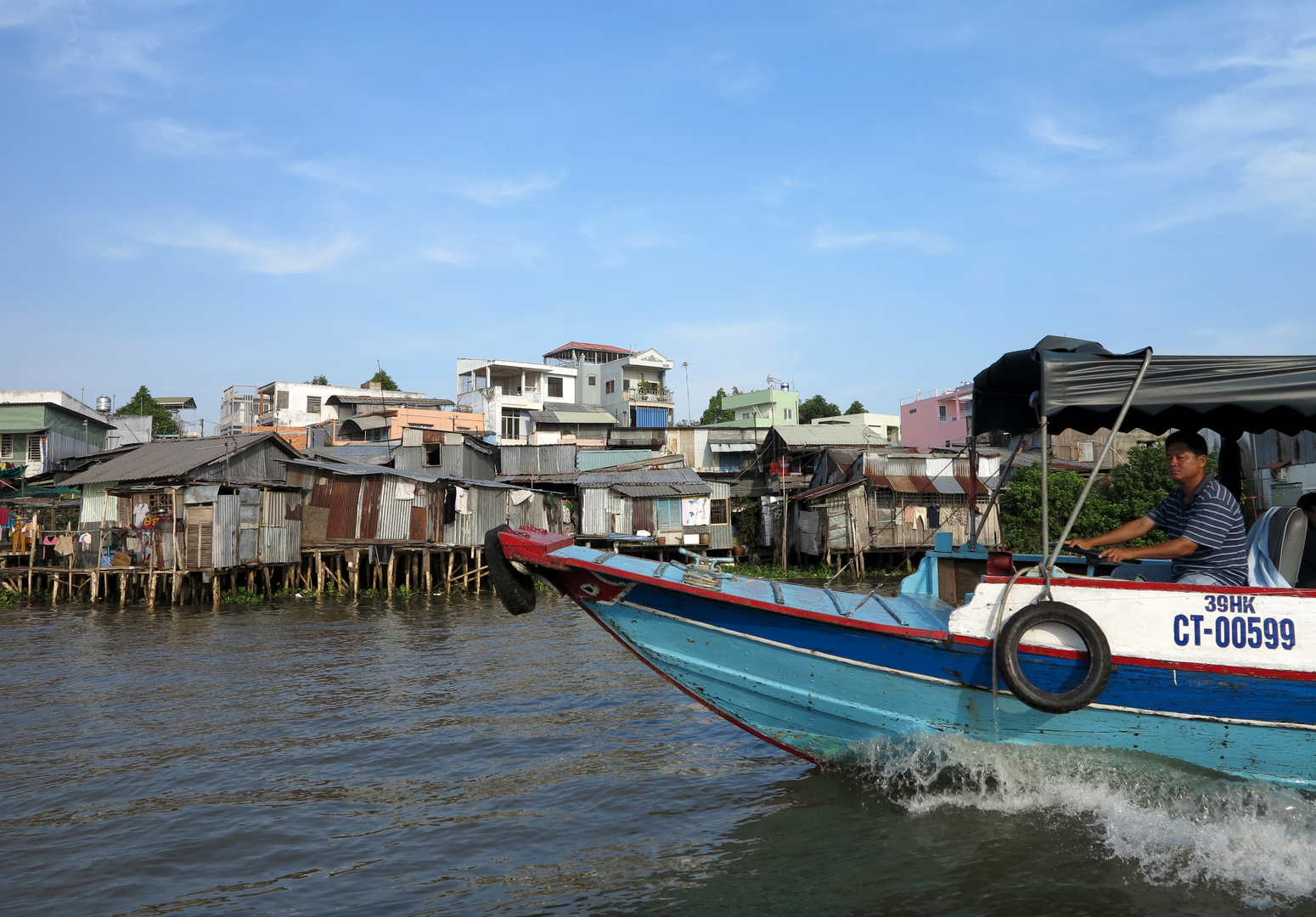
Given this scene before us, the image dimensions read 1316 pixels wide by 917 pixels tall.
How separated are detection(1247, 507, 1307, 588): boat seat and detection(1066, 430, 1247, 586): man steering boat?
3.6 inches

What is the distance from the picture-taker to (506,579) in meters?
6.03

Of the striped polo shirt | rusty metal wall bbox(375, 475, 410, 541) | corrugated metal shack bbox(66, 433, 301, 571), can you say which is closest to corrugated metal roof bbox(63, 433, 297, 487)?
corrugated metal shack bbox(66, 433, 301, 571)

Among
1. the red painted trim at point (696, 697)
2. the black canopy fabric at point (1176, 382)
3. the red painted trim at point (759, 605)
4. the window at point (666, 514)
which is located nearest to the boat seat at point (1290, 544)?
the black canopy fabric at point (1176, 382)

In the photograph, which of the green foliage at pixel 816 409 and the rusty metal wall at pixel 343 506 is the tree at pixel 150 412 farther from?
the green foliage at pixel 816 409

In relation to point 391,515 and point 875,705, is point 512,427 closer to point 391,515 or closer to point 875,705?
point 391,515

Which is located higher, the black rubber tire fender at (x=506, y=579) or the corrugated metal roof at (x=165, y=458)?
the corrugated metal roof at (x=165, y=458)

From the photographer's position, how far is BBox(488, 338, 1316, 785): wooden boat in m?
5.10

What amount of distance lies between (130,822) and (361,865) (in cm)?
212

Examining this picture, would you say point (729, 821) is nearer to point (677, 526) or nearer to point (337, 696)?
point (337, 696)

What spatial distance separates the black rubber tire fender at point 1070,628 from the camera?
5105 millimetres

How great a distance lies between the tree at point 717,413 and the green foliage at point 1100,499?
3110cm

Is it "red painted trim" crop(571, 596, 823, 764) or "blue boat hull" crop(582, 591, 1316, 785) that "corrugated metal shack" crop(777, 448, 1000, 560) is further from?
"blue boat hull" crop(582, 591, 1316, 785)

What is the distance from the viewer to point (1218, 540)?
5484 millimetres

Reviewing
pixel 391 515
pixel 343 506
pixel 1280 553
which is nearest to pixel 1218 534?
pixel 1280 553
